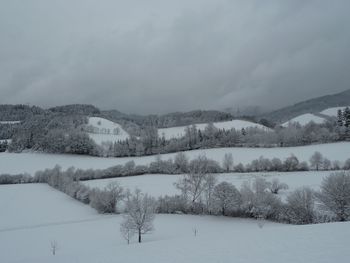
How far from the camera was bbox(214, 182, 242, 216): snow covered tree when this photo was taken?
40.6 meters

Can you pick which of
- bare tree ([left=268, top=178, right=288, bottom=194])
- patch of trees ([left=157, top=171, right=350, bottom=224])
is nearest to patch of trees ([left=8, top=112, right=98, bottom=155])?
patch of trees ([left=157, top=171, right=350, bottom=224])

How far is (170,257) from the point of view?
1683cm

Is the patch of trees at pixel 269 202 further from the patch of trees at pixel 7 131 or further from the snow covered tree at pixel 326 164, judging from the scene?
the patch of trees at pixel 7 131

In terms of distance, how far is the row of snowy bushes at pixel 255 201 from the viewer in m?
33.5

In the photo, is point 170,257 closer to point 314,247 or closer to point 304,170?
point 314,247

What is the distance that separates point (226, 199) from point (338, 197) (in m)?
15.5

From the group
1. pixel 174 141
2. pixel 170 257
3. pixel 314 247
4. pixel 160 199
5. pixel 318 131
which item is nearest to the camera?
pixel 314 247

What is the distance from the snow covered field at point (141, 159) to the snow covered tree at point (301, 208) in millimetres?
39556

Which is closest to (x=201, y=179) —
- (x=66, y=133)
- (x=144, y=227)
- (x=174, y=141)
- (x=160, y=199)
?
(x=160, y=199)

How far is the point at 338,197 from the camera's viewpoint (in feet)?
108

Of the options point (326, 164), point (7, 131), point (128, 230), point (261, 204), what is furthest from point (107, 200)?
point (7, 131)

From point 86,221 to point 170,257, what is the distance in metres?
28.5

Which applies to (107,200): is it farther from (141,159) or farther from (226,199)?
(141,159)

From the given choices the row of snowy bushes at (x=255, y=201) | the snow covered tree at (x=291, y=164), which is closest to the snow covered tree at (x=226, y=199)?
the row of snowy bushes at (x=255, y=201)
